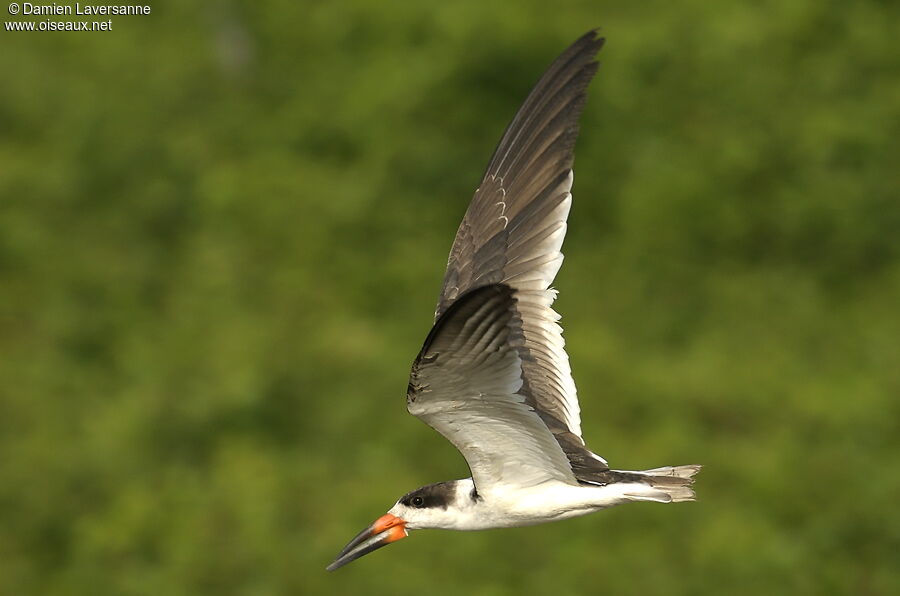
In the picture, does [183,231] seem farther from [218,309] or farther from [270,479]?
[270,479]

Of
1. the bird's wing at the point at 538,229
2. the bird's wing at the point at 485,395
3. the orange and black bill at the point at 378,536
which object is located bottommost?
the orange and black bill at the point at 378,536

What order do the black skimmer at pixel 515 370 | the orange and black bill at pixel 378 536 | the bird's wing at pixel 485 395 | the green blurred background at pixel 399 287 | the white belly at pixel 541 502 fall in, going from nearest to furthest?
1. the bird's wing at pixel 485 395
2. the black skimmer at pixel 515 370
3. the white belly at pixel 541 502
4. the orange and black bill at pixel 378 536
5. the green blurred background at pixel 399 287

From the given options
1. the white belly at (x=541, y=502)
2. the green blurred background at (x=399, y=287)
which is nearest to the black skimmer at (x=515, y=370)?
the white belly at (x=541, y=502)

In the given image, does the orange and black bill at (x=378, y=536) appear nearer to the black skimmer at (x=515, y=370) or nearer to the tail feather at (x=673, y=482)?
the black skimmer at (x=515, y=370)

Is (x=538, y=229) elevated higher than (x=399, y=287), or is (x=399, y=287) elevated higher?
(x=399, y=287)

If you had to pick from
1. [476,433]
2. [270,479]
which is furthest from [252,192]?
[476,433]

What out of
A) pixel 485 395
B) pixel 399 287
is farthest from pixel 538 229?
pixel 399 287

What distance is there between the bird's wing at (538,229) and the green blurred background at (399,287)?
5.05 meters

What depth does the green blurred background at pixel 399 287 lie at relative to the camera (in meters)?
11.9

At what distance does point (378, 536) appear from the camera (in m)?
6.36

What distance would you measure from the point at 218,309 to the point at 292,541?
3.12 metres

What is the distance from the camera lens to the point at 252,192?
15164 mm

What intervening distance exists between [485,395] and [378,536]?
137cm

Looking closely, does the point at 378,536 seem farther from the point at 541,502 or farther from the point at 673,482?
the point at 673,482
